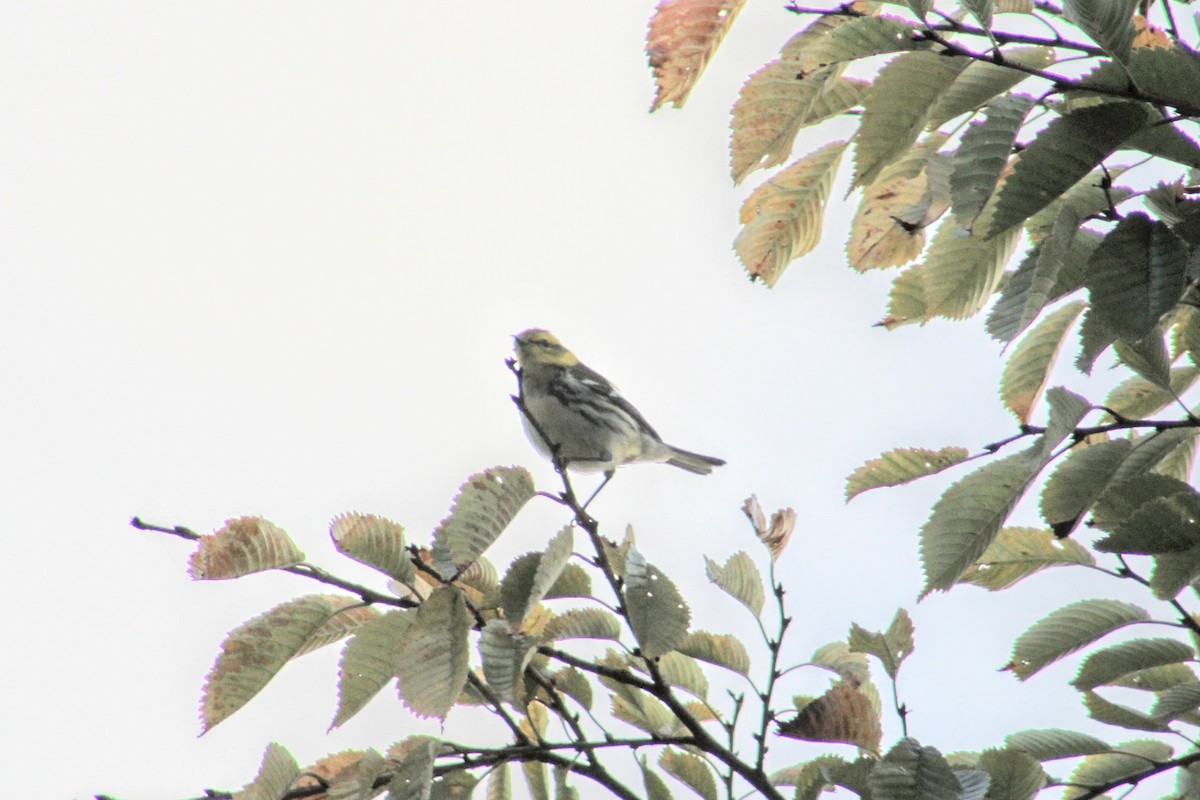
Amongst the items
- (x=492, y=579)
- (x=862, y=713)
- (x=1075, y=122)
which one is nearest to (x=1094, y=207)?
(x=1075, y=122)

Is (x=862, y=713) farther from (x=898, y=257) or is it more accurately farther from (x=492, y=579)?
(x=898, y=257)

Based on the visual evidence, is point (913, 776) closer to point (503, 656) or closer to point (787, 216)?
point (503, 656)

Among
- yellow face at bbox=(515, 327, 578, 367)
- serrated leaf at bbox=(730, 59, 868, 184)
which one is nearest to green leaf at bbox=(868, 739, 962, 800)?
serrated leaf at bbox=(730, 59, 868, 184)

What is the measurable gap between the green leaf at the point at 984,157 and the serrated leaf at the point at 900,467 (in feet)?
1.89

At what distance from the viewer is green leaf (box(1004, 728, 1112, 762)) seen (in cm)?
219

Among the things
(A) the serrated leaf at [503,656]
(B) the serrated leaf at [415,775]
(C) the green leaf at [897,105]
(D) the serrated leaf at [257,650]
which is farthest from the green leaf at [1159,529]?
(D) the serrated leaf at [257,650]

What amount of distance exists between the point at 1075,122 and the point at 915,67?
292 mm

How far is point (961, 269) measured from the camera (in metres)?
2.03

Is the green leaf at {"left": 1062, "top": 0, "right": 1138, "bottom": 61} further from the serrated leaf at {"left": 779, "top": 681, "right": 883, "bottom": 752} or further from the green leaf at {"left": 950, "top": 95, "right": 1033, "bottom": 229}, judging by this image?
the serrated leaf at {"left": 779, "top": 681, "right": 883, "bottom": 752}

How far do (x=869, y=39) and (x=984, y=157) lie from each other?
0.75ft

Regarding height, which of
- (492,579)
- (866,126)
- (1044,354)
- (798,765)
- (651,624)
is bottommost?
(798,765)

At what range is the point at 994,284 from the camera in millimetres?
2072

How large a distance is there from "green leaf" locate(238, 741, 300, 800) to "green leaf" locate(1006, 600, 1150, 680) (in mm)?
1282

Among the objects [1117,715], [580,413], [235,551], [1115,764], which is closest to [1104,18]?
[1117,715]
